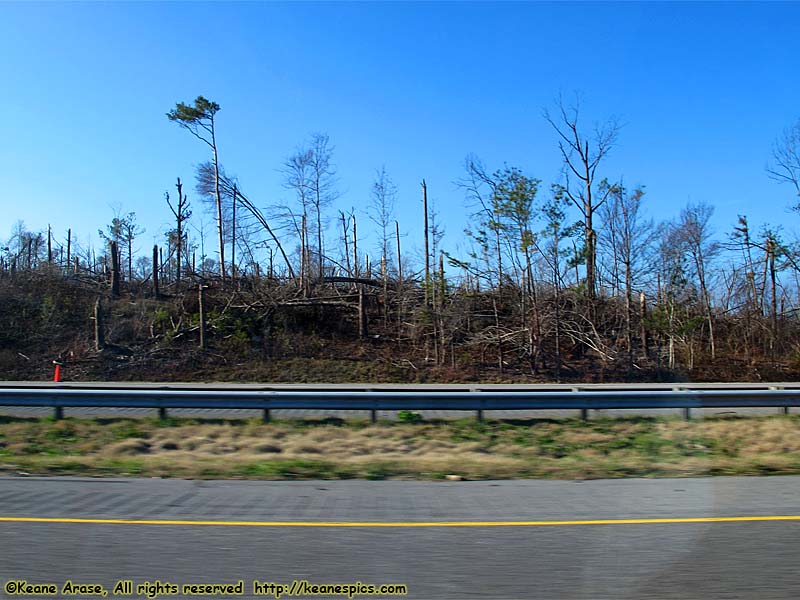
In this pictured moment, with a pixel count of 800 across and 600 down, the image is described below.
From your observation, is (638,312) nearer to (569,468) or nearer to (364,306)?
(364,306)

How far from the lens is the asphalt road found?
4.74m

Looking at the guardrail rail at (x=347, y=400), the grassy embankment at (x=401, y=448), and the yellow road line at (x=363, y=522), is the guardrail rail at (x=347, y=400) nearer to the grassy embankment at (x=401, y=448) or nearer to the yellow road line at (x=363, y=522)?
the grassy embankment at (x=401, y=448)

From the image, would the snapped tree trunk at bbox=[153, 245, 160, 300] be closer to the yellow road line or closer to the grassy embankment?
the grassy embankment

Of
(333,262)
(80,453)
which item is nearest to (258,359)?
(333,262)

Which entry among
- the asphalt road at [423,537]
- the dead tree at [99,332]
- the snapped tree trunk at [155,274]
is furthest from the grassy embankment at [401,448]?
the snapped tree trunk at [155,274]

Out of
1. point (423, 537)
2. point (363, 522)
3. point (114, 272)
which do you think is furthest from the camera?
point (114, 272)

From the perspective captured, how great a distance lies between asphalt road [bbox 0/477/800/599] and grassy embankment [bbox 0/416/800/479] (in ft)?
3.07

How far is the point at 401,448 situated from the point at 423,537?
5.57 m

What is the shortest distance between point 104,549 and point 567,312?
29288 millimetres

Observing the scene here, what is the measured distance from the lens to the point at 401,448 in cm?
1132

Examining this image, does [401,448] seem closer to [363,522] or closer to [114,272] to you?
[363,522]

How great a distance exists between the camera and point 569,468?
31.0 feet

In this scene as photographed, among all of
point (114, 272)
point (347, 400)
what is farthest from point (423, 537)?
point (114, 272)

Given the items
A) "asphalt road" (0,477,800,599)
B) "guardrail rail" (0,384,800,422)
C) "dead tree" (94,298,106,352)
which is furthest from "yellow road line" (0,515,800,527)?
"dead tree" (94,298,106,352)
